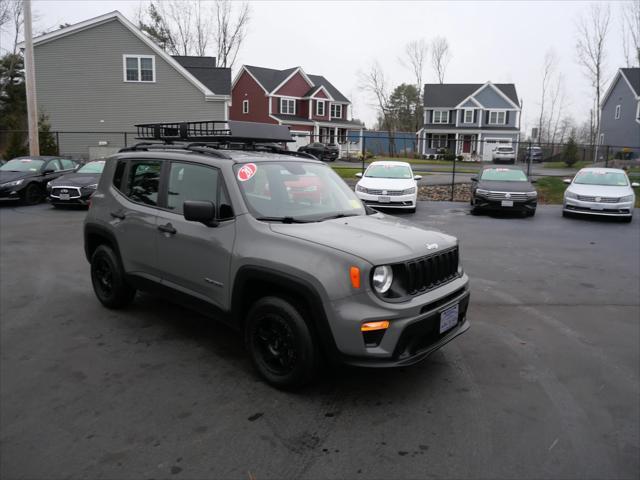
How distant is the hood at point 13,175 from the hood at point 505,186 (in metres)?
13.6

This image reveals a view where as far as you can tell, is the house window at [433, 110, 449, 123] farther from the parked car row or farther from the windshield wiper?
the windshield wiper

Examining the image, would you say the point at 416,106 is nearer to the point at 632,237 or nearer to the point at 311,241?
the point at 632,237

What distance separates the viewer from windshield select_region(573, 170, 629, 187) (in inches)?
585

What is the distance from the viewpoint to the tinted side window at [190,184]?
4.46 meters

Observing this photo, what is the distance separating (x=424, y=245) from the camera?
154 inches

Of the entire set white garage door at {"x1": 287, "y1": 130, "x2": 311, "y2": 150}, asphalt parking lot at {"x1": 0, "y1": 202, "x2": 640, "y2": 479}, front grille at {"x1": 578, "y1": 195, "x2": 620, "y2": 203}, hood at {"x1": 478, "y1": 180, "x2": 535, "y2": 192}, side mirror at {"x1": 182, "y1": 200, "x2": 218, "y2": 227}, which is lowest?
asphalt parking lot at {"x1": 0, "y1": 202, "x2": 640, "y2": 479}

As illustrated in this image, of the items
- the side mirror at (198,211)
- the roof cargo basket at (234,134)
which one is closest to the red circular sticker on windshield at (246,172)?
Answer: the side mirror at (198,211)

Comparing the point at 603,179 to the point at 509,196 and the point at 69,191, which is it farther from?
the point at 69,191

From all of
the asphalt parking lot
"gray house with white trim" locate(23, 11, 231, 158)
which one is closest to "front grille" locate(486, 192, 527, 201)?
the asphalt parking lot

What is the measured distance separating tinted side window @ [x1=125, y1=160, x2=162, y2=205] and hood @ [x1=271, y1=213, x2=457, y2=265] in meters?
1.66

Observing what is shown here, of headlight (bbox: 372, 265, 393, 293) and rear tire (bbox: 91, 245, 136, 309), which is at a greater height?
headlight (bbox: 372, 265, 393, 293)

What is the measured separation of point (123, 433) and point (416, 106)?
247 ft

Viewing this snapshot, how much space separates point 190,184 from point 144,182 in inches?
31.2

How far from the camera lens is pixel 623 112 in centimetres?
4428
